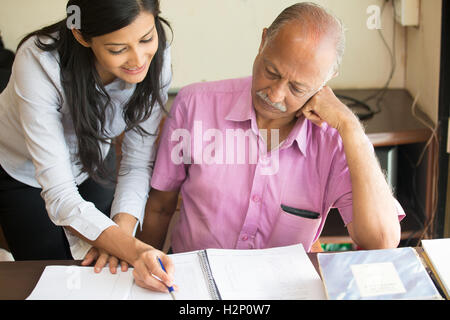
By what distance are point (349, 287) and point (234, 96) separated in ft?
2.07

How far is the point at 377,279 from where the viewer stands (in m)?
0.96

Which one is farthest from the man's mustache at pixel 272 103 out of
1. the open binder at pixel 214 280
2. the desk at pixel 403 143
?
the desk at pixel 403 143

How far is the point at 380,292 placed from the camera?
93 centimetres

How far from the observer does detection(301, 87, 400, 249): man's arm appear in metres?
1.19

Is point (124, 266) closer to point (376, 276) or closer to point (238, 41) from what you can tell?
point (376, 276)

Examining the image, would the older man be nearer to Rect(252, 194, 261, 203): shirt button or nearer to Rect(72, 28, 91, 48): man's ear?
Rect(252, 194, 261, 203): shirt button

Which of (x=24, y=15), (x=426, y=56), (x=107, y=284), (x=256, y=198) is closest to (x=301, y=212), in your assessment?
(x=256, y=198)

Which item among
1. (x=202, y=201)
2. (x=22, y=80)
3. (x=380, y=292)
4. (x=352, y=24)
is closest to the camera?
(x=380, y=292)

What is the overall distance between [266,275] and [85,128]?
24.1 inches

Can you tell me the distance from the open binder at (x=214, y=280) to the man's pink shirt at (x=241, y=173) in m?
0.22

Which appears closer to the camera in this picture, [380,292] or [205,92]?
[380,292]

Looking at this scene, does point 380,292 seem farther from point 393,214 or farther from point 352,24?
point 352,24

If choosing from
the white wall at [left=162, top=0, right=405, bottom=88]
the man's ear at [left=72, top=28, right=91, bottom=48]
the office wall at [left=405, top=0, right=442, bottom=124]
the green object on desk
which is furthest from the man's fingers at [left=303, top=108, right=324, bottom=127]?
the green object on desk
